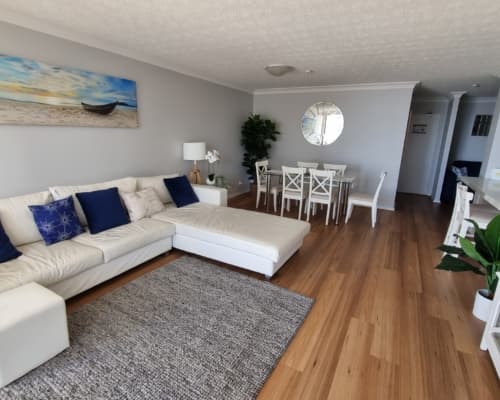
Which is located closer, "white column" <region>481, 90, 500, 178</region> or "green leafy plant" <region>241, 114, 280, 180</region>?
"white column" <region>481, 90, 500, 178</region>

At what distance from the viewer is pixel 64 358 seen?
1.73 metres

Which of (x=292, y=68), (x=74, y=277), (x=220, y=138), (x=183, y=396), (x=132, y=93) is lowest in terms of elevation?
(x=183, y=396)

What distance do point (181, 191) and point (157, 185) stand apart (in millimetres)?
328

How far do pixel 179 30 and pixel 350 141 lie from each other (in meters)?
4.05

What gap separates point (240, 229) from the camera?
9.64ft

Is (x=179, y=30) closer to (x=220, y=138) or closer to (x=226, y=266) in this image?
(x=226, y=266)

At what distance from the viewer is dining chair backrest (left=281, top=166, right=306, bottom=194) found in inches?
178

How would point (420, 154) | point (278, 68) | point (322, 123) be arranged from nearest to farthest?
point (278, 68) < point (322, 123) < point (420, 154)

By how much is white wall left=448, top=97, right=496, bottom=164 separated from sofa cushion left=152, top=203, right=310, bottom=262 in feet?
19.3

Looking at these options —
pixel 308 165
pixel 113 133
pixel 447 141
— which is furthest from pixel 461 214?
pixel 113 133

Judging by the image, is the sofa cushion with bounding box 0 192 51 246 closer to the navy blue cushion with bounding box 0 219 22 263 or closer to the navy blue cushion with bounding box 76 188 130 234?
the navy blue cushion with bounding box 0 219 22 263

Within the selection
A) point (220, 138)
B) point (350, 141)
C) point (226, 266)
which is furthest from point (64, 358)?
point (350, 141)

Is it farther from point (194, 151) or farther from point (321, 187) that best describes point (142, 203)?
point (321, 187)

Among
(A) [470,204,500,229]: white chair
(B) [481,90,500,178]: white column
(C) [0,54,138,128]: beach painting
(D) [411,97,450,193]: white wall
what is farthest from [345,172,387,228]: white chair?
(C) [0,54,138,128]: beach painting
